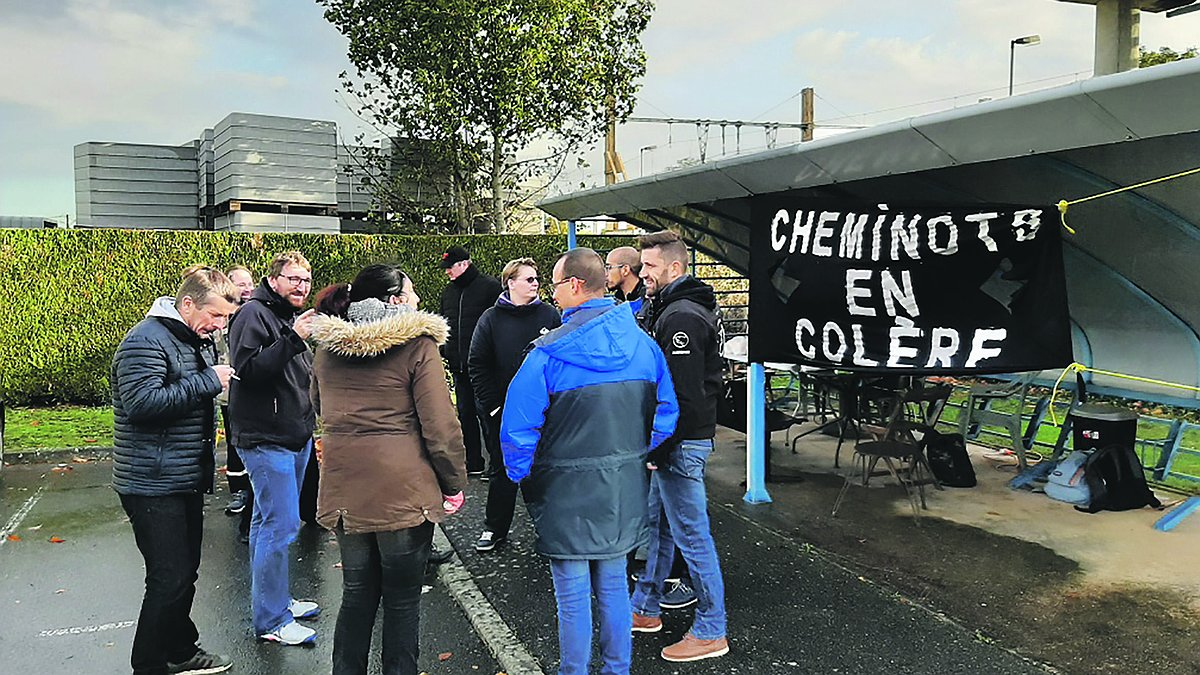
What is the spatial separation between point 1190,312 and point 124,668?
700 centimetres

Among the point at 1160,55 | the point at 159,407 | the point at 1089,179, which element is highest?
the point at 1160,55

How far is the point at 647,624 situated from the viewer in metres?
4.17

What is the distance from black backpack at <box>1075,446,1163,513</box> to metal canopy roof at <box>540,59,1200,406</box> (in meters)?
0.64

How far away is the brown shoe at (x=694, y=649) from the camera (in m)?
3.83

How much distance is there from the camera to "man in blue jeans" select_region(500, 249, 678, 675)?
302 cm

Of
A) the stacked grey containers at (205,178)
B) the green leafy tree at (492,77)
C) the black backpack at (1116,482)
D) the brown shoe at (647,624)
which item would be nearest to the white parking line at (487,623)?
the brown shoe at (647,624)

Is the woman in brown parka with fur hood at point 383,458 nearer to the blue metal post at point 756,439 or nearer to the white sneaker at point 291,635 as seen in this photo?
the white sneaker at point 291,635

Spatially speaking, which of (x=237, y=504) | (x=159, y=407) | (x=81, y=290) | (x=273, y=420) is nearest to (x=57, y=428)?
(x=81, y=290)

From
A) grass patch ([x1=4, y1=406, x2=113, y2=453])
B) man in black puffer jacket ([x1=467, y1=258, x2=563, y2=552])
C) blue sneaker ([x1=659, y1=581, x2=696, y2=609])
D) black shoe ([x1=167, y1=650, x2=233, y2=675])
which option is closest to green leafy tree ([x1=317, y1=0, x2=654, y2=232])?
grass patch ([x1=4, y1=406, x2=113, y2=453])

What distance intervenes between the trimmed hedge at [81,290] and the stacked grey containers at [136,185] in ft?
16.5

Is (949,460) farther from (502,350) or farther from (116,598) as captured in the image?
(116,598)

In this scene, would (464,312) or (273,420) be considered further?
(464,312)

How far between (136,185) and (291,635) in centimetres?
1448

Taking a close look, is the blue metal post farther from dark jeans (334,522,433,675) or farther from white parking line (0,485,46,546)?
white parking line (0,485,46,546)
